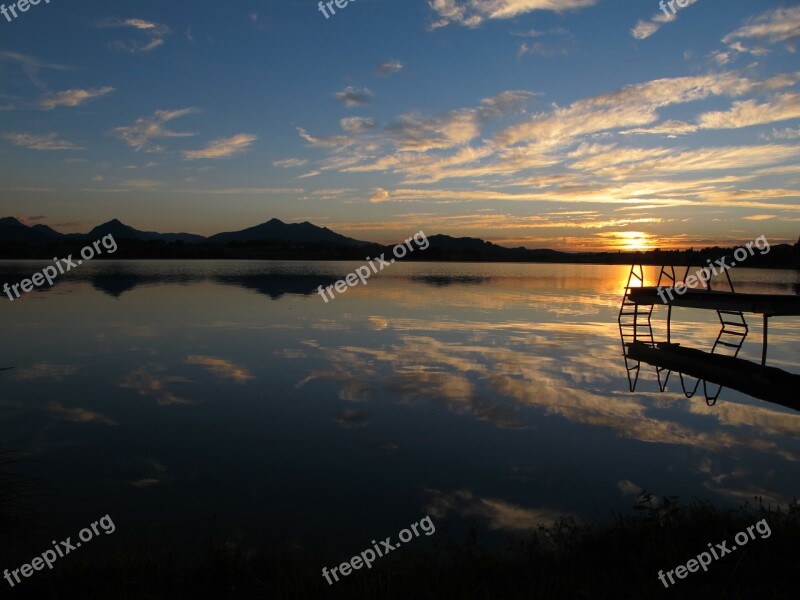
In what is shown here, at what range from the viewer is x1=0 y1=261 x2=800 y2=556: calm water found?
19.0 feet

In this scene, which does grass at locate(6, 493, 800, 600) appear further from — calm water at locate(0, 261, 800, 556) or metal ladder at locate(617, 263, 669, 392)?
metal ladder at locate(617, 263, 669, 392)

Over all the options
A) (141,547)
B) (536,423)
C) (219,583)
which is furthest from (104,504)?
(536,423)

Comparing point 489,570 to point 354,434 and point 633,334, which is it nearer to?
point 354,434

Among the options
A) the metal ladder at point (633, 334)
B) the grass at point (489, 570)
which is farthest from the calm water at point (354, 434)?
the grass at point (489, 570)

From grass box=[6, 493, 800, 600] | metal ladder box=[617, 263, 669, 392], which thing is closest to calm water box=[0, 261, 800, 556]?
metal ladder box=[617, 263, 669, 392]

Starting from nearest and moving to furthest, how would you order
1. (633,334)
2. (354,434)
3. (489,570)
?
(489,570), (354,434), (633,334)

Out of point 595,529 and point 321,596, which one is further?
point 595,529

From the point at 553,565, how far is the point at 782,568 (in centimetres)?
167

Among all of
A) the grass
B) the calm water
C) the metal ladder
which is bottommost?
the metal ladder

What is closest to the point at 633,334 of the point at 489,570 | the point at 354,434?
the point at 354,434

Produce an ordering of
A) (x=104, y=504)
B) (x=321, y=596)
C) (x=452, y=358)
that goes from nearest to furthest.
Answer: (x=321, y=596) < (x=104, y=504) < (x=452, y=358)

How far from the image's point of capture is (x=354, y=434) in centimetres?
804

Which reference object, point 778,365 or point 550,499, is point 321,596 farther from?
point 778,365

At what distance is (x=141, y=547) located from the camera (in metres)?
4.95
